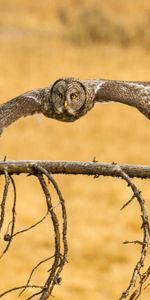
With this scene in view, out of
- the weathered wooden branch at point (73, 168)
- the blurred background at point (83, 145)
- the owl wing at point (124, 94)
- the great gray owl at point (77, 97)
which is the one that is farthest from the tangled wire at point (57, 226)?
the blurred background at point (83, 145)

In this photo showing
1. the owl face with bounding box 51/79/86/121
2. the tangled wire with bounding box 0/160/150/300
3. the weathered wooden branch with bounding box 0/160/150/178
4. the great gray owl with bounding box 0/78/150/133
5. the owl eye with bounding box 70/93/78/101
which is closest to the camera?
the tangled wire with bounding box 0/160/150/300

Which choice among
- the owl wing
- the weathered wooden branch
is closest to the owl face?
the owl wing

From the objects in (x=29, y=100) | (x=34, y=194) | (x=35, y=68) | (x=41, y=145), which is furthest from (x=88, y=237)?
(x=35, y=68)

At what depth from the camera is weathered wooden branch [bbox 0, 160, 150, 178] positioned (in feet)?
13.0

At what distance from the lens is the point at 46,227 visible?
608 inches

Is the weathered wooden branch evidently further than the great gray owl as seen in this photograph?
No

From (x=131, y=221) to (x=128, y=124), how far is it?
9.21 metres

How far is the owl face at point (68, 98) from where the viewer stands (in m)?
6.77

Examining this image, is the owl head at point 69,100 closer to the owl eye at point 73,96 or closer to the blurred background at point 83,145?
the owl eye at point 73,96

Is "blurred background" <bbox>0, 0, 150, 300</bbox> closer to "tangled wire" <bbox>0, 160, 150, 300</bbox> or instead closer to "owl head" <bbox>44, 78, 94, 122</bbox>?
"owl head" <bbox>44, 78, 94, 122</bbox>

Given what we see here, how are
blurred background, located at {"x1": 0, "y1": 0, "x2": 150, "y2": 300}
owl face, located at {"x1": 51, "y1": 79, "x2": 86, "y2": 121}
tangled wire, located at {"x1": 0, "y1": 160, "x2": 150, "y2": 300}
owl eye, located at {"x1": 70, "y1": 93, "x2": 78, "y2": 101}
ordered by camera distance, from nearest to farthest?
tangled wire, located at {"x1": 0, "y1": 160, "x2": 150, "y2": 300} → owl face, located at {"x1": 51, "y1": 79, "x2": 86, "y2": 121} → owl eye, located at {"x1": 70, "y1": 93, "x2": 78, "y2": 101} → blurred background, located at {"x1": 0, "y1": 0, "x2": 150, "y2": 300}

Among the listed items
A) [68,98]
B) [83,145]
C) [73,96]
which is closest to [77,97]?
[68,98]

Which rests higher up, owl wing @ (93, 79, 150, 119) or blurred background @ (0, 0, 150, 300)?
blurred background @ (0, 0, 150, 300)

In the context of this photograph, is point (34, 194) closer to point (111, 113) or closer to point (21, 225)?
point (21, 225)
